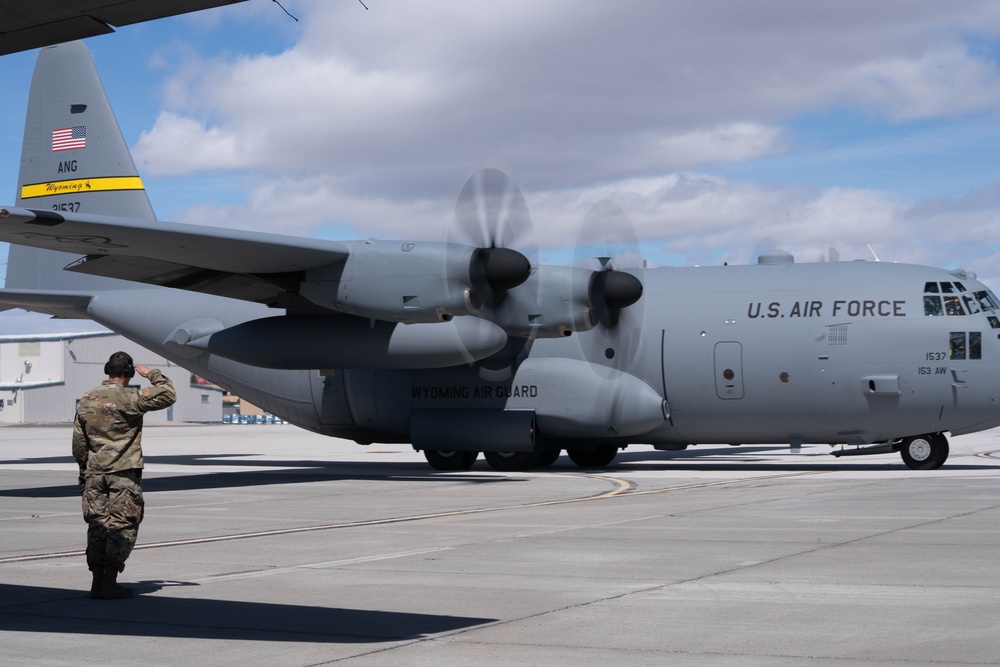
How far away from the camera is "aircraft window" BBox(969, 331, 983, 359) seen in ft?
71.9

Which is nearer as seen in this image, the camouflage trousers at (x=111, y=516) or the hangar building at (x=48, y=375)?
the camouflage trousers at (x=111, y=516)

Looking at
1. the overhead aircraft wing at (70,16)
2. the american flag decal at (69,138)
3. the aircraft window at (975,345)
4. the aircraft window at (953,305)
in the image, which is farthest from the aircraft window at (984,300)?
the american flag decal at (69,138)

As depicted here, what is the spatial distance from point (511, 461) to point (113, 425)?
16.5 metres

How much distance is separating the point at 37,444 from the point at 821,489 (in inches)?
1291

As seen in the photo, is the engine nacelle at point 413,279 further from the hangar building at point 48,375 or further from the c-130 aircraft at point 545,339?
the hangar building at point 48,375

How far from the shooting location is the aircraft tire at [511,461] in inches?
969

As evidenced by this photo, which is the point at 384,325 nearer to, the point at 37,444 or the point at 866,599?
the point at 866,599

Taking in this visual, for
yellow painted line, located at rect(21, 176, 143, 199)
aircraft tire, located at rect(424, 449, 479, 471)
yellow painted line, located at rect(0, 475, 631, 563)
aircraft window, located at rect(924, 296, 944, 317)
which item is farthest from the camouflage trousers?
yellow painted line, located at rect(21, 176, 143, 199)

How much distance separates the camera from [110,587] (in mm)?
8461

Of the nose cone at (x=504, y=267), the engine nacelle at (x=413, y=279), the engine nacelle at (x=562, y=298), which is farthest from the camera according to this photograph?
the engine nacelle at (x=562, y=298)

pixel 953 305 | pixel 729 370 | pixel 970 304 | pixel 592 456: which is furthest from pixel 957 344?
pixel 592 456

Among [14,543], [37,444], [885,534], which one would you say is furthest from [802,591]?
[37,444]

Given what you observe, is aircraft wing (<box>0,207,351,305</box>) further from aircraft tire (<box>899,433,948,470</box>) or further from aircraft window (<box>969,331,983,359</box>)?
aircraft tire (<box>899,433,948,470</box>)

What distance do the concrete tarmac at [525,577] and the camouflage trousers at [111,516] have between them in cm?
36
